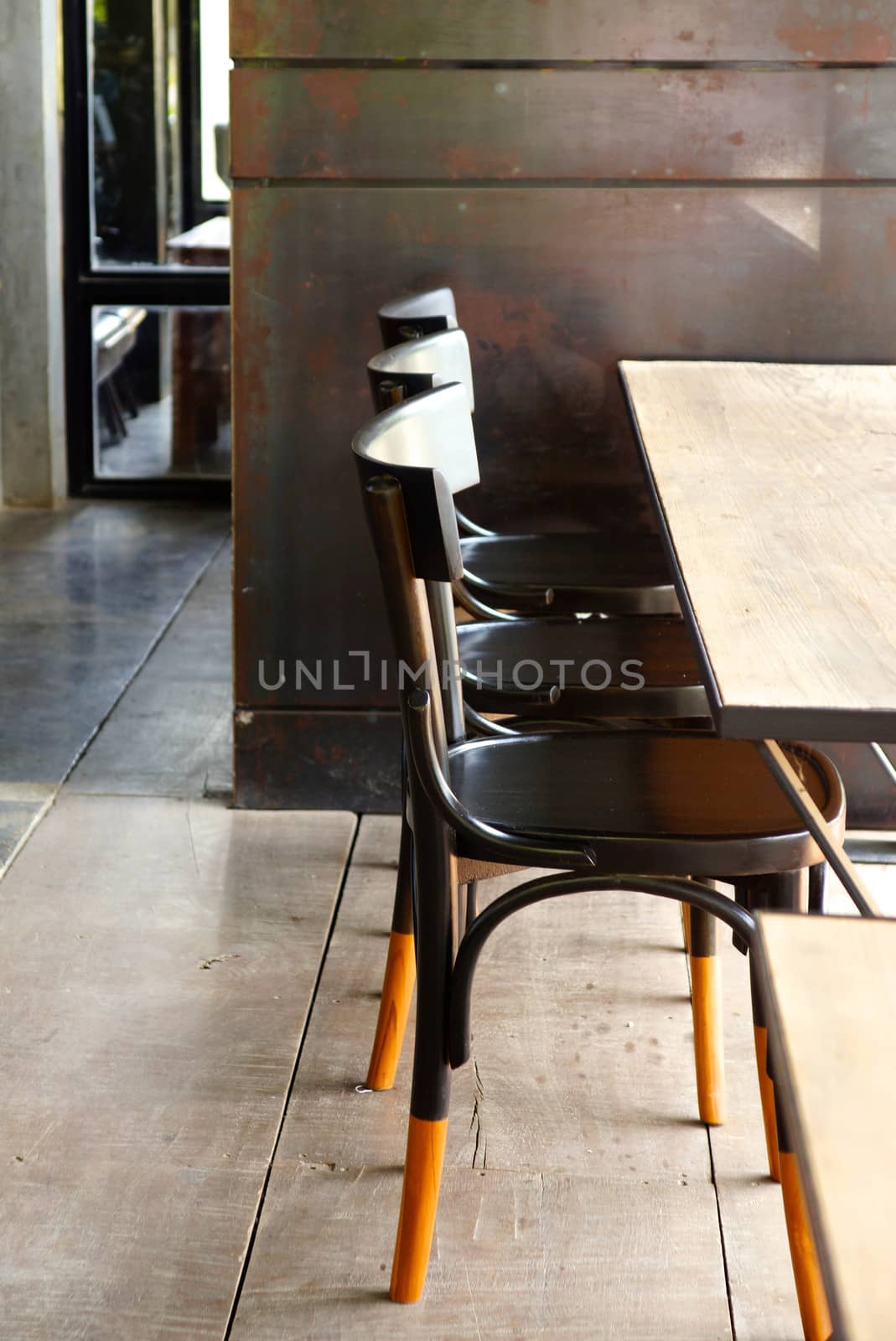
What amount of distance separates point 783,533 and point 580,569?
2.88 feet

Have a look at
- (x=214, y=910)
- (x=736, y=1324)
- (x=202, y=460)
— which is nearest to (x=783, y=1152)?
(x=736, y=1324)

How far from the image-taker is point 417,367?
6.25 feet

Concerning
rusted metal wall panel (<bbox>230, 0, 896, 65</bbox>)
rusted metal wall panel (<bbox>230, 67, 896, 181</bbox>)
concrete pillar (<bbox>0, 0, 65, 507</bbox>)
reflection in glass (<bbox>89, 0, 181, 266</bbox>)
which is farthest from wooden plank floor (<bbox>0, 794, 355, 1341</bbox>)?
reflection in glass (<bbox>89, 0, 181, 266</bbox>)

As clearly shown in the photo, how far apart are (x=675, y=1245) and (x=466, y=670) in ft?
2.64

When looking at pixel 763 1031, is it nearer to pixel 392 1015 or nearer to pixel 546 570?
pixel 392 1015

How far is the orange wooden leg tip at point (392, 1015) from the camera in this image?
1.95 meters

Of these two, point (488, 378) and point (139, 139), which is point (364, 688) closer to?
point (488, 378)

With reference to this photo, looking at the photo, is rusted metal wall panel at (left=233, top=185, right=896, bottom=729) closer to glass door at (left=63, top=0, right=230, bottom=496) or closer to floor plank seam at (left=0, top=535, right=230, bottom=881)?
floor plank seam at (left=0, top=535, right=230, bottom=881)

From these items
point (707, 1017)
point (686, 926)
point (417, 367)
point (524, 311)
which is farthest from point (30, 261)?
point (707, 1017)

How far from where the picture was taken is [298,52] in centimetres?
252

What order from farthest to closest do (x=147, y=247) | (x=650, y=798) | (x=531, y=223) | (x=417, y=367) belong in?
(x=147, y=247)
(x=531, y=223)
(x=417, y=367)
(x=650, y=798)

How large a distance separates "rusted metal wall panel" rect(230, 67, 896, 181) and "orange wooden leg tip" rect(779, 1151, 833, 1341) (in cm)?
183

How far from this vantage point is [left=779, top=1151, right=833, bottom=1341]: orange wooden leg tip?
1461mm

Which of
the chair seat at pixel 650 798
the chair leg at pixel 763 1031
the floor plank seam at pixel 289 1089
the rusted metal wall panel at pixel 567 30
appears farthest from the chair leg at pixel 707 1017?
the rusted metal wall panel at pixel 567 30
